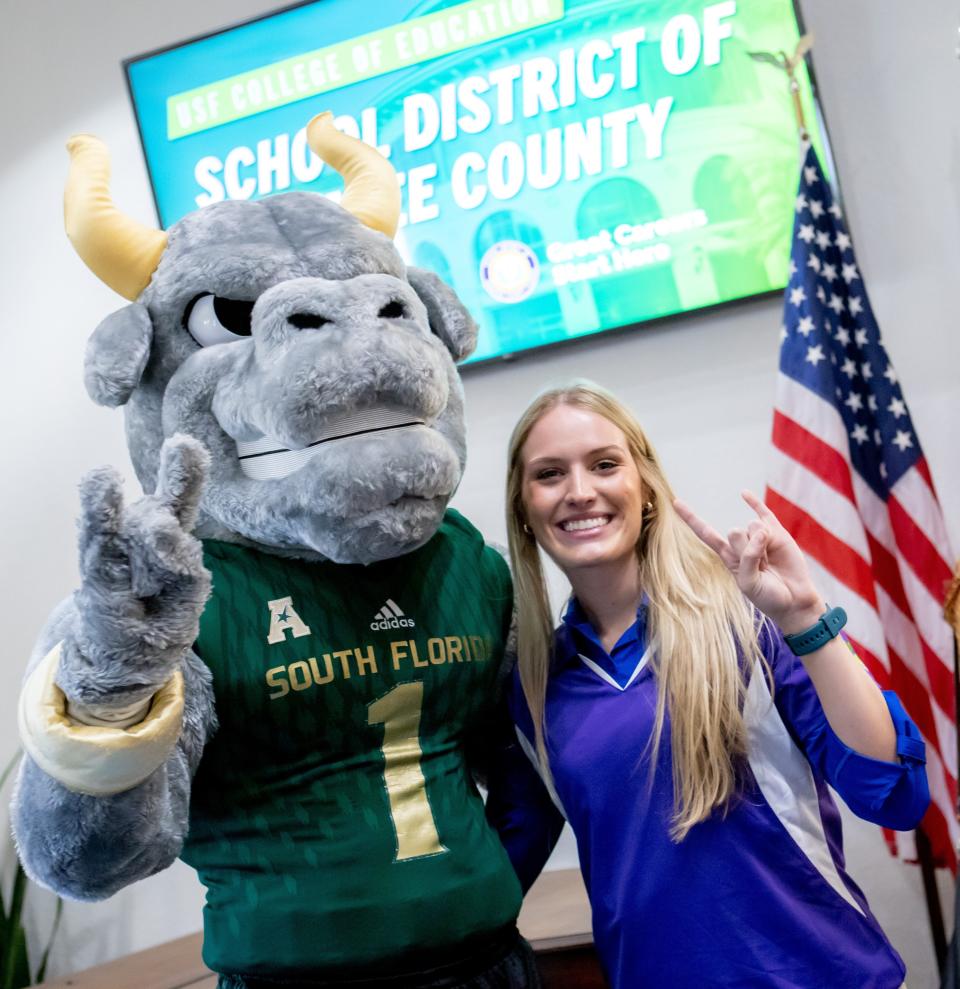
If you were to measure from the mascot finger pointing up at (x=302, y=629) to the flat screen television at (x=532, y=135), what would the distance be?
3.60 feet

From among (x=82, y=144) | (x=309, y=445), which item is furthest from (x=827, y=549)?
(x=82, y=144)

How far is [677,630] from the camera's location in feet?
4.99

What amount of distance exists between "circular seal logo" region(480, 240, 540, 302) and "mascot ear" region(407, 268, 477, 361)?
101 cm

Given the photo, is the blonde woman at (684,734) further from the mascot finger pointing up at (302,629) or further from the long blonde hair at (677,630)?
the mascot finger pointing up at (302,629)

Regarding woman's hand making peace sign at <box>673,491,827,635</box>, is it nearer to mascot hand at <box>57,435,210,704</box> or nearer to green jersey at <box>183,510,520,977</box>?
green jersey at <box>183,510,520,977</box>

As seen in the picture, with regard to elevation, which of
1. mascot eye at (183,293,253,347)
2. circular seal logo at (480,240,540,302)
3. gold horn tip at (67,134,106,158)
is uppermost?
gold horn tip at (67,134,106,158)

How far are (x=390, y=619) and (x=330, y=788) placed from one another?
0.73 feet

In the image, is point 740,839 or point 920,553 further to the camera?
point 920,553

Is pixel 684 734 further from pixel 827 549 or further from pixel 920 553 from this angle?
pixel 920 553

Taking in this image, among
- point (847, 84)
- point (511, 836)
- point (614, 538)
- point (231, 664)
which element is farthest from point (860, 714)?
point (847, 84)

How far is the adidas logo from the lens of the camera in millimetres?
1439

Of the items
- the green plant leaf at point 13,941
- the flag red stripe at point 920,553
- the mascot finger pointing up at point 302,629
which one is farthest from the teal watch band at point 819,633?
the green plant leaf at point 13,941

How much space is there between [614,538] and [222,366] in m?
0.59

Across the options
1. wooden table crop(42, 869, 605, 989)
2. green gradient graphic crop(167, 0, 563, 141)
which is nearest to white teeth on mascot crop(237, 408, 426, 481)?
wooden table crop(42, 869, 605, 989)
